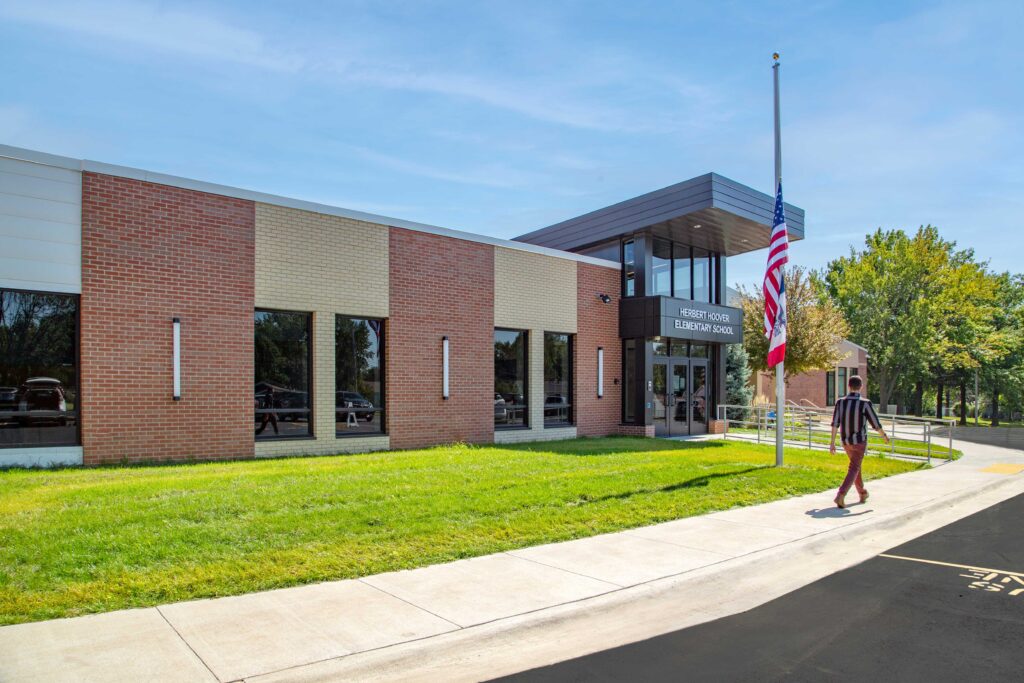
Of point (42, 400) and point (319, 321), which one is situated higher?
point (319, 321)

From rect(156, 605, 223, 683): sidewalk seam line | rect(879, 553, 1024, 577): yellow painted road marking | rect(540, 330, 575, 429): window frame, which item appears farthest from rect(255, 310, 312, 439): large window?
rect(879, 553, 1024, 577): yellow painted road marking

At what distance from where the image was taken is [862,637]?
5.38 m

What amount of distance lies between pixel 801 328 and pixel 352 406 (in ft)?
70.9

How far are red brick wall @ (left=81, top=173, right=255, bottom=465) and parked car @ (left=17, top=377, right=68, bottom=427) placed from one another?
0.35m

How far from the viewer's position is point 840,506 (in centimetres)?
1027

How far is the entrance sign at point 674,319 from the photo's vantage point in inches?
795

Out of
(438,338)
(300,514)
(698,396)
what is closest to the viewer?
(300,514)

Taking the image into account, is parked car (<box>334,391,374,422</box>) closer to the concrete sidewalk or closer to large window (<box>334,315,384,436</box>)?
large window (<box>334,315,384,436</box>)

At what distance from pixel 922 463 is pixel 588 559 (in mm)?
12890

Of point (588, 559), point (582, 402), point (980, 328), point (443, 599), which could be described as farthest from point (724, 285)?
point (980, 328)

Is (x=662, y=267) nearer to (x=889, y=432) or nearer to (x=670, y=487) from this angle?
(x=889, y=432)

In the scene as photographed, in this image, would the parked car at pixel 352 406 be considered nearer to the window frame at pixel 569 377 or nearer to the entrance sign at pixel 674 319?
the window frame at pixel 569 377

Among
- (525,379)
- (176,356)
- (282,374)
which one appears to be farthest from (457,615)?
(525,379)

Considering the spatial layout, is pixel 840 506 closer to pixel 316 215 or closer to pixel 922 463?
pixel 922 463
